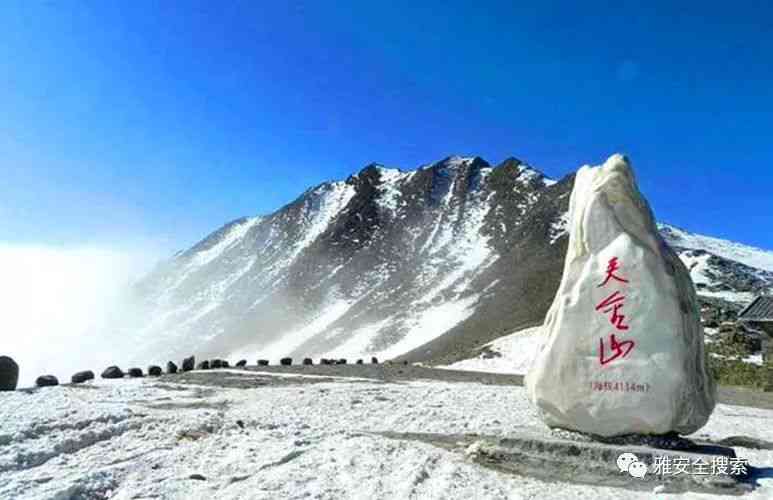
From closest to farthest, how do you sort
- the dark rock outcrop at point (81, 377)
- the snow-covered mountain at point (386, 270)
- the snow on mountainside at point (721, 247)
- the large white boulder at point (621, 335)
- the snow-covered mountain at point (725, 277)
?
the large white boulder at point (621, 335)
the dark rock outcrop at point (81, 377)
the snow-covered mountain at point (725, 277)
the snow-covered mountain at point (386, 270)
the snow on mountainside at point (721, 247)

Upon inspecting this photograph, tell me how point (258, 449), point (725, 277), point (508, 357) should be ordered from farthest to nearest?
point (725, 277), point (508, 357), point (258, 449)

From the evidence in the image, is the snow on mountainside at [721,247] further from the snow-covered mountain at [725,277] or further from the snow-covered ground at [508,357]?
the snow-covered ground at [508,357]

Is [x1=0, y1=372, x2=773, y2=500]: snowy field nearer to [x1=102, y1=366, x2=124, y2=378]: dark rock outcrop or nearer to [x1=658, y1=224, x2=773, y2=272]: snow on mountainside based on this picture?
[x1=102, y1=366, x2=124, y2=378]: dark rock outcrop

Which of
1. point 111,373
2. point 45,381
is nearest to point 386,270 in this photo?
point 111,373

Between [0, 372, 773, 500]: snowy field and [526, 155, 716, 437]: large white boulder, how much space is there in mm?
1043

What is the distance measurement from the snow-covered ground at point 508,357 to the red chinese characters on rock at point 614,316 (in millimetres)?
21322

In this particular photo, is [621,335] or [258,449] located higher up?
[621,335]

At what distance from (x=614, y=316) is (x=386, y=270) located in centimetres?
11046


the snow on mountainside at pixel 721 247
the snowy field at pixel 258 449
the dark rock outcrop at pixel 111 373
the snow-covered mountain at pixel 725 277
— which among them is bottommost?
the snowy field at pixel 258 449

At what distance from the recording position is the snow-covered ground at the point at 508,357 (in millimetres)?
32312

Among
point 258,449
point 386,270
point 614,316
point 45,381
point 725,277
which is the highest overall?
point 386,270

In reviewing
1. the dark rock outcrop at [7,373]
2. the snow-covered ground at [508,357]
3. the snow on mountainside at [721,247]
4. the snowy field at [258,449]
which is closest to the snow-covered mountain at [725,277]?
the snow on mountainside at [721,247]

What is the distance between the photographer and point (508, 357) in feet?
112

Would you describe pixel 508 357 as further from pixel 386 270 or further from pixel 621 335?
pixel 386 270
